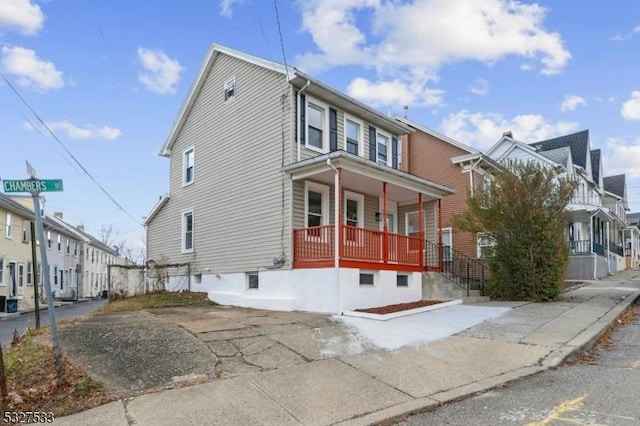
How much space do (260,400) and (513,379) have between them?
3.37 m

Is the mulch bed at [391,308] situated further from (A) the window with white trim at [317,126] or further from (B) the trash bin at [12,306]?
(B) the trash bin at [12,306]

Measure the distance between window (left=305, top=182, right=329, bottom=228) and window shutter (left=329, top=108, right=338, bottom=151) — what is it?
1.50m

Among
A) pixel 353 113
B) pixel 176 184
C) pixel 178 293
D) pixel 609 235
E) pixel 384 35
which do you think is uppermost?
pixel 384 35

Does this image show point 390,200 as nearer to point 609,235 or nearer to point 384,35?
point 384,35

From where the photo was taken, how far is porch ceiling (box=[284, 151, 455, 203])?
12.4 metres

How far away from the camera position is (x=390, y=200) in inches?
699

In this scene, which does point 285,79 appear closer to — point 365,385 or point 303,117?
point 303,117

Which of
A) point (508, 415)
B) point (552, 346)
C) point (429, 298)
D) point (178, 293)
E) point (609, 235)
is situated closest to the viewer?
point (508, 415)

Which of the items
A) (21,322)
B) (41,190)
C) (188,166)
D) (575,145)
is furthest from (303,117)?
(575,145)

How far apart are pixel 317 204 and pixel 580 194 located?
940 inches

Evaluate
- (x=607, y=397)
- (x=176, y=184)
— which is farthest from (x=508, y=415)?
(x=176, y=184)

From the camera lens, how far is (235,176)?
16.0 metres

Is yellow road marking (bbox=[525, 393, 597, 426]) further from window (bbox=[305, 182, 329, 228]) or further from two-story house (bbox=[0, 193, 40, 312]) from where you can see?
two-story house (bbox=[0, 193, 40, 312])

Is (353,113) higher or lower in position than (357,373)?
higher
